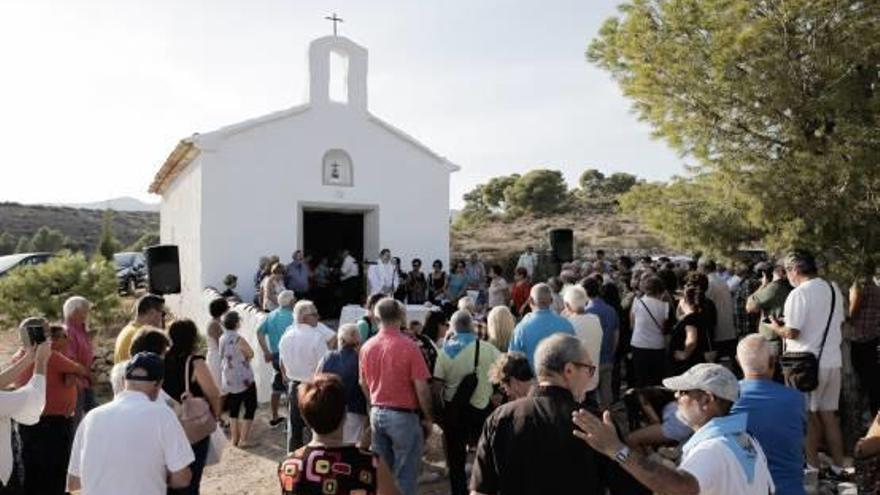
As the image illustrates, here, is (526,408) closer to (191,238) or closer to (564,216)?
(191,238)

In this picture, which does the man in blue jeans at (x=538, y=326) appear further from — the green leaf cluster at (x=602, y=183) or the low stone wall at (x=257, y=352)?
the green leaf cluster at (x=602, y=183)

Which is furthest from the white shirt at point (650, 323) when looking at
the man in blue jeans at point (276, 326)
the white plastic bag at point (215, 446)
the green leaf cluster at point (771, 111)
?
the white plastic bag at point (215, 446)

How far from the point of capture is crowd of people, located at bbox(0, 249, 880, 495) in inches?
122

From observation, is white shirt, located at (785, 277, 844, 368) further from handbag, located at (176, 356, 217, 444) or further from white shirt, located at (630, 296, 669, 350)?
handbag, located at (176, 356, 217, 444)

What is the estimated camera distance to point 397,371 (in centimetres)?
552

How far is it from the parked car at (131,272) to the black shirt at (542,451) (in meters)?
22.1

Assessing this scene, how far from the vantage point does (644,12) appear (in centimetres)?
751

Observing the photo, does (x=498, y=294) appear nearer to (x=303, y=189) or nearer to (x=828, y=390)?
(x=303, y=189)

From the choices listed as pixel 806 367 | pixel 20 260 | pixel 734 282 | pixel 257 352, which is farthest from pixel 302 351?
pixel 20 260

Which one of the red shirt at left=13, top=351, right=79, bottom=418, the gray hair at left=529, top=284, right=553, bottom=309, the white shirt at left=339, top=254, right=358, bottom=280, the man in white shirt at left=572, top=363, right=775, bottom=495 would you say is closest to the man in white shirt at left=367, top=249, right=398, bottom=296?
the white shirt at left=339, top=254, right=358, bottom=280

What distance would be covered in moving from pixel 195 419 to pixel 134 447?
985mm

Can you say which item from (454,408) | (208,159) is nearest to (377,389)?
(454,408)

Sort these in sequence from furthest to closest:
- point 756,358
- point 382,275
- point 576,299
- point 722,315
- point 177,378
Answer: point 382,275, point 722,315, point 576,299, point 177,378, point 756,358

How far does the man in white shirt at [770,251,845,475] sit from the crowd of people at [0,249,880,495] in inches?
0.6
